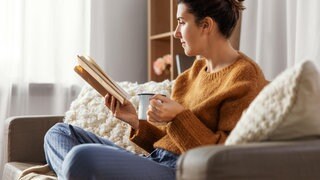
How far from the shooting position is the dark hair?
4.81ft

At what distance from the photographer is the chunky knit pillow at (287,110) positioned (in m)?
0.94

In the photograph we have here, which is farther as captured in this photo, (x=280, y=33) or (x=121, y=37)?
(x=121, y=37)

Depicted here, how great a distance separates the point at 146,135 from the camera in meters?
1.66

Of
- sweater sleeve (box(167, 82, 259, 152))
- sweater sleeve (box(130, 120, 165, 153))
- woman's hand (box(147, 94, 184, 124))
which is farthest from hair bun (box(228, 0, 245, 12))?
sweater sleeve (box(130, 120, 165, 153))

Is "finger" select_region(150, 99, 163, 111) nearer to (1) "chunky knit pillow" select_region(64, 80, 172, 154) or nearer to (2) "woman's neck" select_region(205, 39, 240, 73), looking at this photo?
(2) "woman's neck" select_region(205, 39, 240, 73)

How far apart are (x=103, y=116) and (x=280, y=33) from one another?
0.85 meters

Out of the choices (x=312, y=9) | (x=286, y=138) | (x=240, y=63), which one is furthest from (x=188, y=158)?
(x=312, y=9)

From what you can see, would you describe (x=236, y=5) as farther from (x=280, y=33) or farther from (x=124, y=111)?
(x=280, y=33)

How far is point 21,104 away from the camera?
286cm

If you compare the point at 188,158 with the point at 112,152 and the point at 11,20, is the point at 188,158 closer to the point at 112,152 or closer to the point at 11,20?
the point at 112,152

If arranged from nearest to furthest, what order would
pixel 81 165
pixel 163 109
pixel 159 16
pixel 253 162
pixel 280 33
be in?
pixel 253 162 → pixel 81 165 → pixel 163 109 → pixel 280 33 → pixel 159 16

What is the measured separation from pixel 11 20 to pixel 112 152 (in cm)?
181

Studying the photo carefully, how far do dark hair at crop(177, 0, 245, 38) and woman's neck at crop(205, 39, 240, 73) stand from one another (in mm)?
40

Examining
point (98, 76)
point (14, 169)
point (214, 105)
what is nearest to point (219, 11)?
A: point (214, 105)
